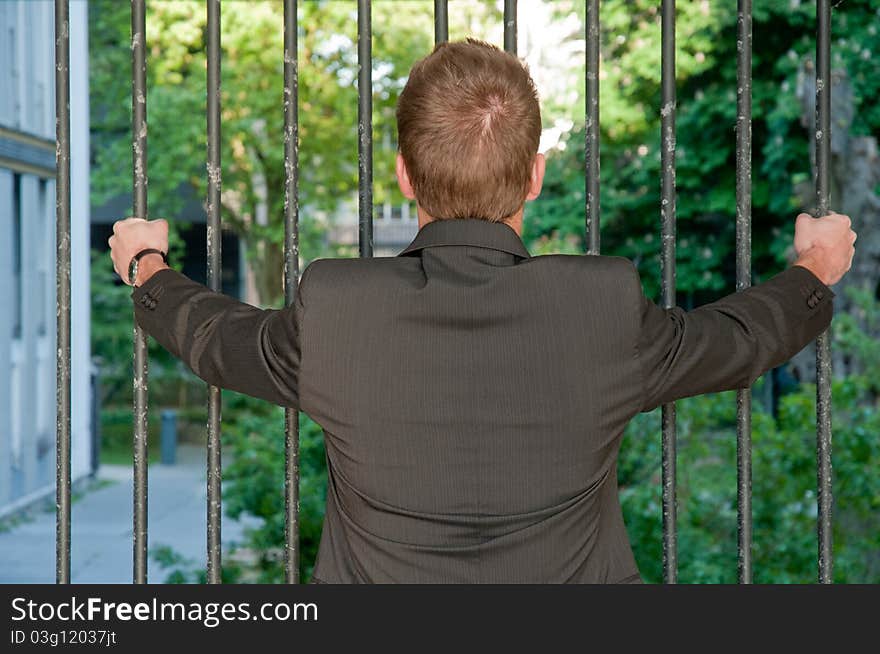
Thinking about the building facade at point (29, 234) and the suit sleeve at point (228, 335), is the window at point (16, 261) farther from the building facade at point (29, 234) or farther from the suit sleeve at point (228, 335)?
the suit sleeve at point (228, 335)

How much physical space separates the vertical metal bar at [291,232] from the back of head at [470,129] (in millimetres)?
345

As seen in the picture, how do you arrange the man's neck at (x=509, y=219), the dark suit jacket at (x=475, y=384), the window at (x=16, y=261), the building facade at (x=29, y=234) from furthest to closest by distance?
the window at (x=16, y=261) → the building facade at (x=29, y=234) → the man's neck at (x=509, y=219) → the dark suit jacket at (x=475, y=384)

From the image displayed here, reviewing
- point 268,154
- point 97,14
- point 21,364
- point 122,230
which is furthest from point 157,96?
point 122,230

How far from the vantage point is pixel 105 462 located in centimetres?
1928

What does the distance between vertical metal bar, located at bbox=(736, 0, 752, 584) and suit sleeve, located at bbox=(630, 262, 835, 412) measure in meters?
0.15

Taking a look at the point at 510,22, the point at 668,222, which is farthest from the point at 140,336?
the point at 668,222

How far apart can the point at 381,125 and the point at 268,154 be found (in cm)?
191

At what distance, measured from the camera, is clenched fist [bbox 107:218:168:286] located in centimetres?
219

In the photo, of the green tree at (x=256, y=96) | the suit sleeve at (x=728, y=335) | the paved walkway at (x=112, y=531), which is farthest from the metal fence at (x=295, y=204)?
the green tree at (x=256, y=96)

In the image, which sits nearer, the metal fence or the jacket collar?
the jacket collar

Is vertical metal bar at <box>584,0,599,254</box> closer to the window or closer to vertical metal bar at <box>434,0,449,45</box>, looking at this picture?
vertical metal bar at <box>434,0,449,45</box>

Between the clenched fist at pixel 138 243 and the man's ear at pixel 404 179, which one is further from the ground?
the man's ear at pixel 404 179

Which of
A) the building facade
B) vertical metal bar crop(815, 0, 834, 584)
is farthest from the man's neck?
the building facade

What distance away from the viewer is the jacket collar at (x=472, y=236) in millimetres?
1905
